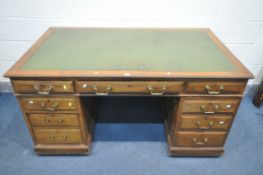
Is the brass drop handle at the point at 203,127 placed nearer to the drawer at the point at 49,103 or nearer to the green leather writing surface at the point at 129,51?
A: the green leather writing surface at the point at 129,51

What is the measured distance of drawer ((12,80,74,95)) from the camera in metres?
1.12

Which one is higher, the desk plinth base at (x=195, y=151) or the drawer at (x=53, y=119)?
the drawer at (x=53, y=119)

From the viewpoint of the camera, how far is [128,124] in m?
1.83

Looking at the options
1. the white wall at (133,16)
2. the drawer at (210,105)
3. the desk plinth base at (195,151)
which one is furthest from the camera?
the white wall at (133,16)

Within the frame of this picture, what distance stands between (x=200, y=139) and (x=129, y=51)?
79 centimetres

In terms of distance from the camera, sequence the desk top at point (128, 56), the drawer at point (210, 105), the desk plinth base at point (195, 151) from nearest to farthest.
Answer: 1. the desk top at point (128, 56)
2. the drawer at point (210, 105)
3. the desk plinth base at point (195, 151)

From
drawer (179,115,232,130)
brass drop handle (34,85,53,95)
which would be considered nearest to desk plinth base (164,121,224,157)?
drawer (179,115,232,130)

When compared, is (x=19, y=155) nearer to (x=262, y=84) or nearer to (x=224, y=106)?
(x=224, y=106)

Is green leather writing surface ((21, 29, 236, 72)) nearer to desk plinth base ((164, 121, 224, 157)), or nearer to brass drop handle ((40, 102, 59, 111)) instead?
brass drop handle ((40, 102, 59, 111))

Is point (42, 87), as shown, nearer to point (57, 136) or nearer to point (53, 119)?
point (53, 119)

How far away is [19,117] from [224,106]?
1.77 metres

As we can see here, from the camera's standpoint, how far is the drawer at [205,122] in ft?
4.25

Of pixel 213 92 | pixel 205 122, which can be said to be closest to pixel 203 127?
pixel 205 122

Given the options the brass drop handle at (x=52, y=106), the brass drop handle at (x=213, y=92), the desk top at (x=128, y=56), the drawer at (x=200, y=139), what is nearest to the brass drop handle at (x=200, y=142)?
the drawer at (x=200, y=139)
